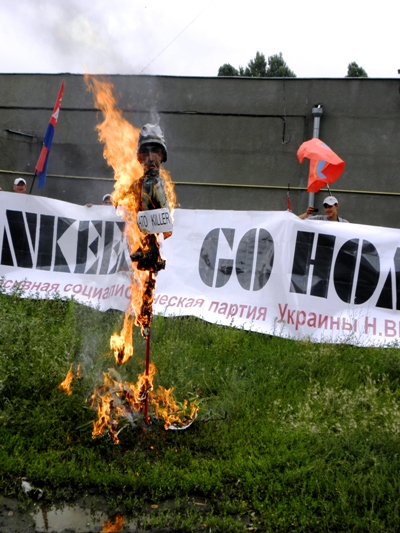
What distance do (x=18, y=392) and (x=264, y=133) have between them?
38.3 feet

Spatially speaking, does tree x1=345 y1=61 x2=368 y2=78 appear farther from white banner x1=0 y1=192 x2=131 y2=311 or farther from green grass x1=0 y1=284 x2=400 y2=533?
green grass x1=0 y1=284 x2=400 y2=533

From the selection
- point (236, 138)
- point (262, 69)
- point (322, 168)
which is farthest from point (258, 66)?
point (322, 168)

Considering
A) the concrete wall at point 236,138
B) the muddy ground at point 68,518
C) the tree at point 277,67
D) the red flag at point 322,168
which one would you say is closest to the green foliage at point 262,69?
the tree at point 277,67

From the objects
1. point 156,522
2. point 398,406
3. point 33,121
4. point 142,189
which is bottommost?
point 156,522

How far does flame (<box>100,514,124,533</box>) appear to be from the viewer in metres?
3.99

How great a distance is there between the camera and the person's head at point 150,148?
517 cm

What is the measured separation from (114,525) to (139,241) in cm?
227

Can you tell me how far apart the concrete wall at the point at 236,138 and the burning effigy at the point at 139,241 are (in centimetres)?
977

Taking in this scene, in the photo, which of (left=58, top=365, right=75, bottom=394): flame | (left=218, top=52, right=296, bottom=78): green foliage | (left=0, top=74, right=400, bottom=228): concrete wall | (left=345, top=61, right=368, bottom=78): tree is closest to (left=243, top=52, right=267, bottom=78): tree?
(left=218, top=52, right=296, bottom=78): green foliage

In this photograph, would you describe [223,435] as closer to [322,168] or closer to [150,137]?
[150,137]

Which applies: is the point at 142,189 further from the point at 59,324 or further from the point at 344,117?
the point at 344,117

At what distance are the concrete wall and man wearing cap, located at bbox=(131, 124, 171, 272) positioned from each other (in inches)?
398

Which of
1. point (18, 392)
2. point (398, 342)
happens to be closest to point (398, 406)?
point (398, 342)

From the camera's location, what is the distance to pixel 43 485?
4.52 meters
